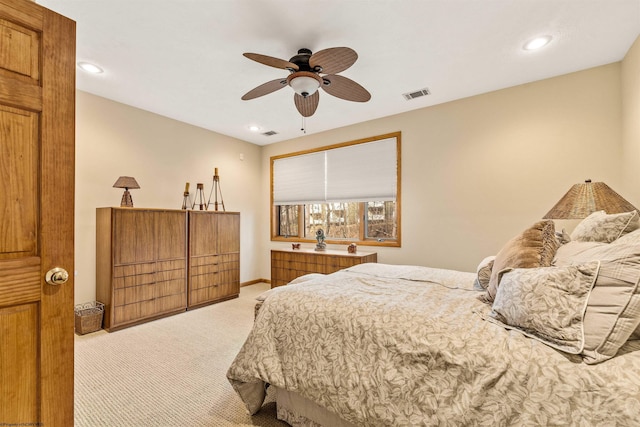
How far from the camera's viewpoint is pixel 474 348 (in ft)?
3.94

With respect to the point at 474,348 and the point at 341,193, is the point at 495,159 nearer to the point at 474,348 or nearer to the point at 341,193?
the point at 341,193

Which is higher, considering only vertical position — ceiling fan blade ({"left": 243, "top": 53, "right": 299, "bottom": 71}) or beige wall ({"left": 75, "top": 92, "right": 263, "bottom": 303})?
ceiling fan blade ({"left": 243, "top": 53, "right": 299, "bottom": 71})

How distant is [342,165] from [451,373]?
12.0 ft

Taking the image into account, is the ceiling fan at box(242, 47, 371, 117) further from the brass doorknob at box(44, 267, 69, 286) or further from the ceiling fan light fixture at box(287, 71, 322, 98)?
the brass doorknob at box(44, 267, 69, 286)

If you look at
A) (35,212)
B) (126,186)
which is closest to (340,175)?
(126,186)

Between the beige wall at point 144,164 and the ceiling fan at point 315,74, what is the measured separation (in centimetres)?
211

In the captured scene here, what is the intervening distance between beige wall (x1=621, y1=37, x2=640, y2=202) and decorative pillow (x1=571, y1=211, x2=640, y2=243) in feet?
3.54

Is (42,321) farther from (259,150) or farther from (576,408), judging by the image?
(259,150)

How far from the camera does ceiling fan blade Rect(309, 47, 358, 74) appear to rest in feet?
6.41

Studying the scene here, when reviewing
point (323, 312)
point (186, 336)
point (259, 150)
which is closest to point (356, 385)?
point (323, 312)

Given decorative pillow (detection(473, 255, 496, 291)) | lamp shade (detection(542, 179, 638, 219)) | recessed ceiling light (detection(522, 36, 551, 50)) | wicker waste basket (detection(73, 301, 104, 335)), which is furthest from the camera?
wicker waste basket (detection(73, 301, 104, 335))

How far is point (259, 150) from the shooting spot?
18.2 feet

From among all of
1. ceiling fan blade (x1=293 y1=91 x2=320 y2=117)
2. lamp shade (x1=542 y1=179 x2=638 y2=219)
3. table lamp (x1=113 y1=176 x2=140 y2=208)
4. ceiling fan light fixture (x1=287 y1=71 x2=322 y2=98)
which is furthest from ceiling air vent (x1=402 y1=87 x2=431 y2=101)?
table lamp (x1=113 y1=176 x2=140 y2=208)

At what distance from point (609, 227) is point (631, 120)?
153 centimetres
